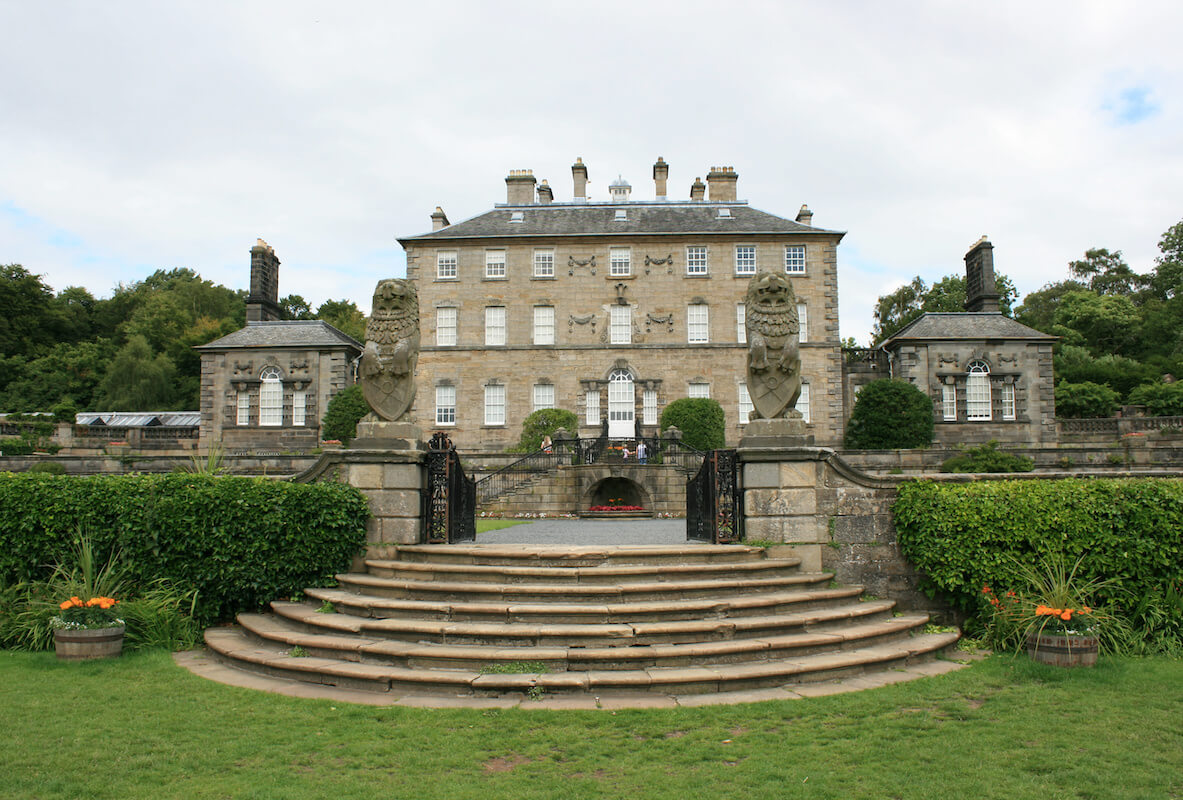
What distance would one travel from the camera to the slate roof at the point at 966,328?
111 ft

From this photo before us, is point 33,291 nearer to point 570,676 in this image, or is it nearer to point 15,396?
point 15,396

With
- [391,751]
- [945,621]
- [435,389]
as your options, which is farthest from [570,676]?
[435,389]

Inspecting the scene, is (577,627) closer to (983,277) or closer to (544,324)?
(544,324)

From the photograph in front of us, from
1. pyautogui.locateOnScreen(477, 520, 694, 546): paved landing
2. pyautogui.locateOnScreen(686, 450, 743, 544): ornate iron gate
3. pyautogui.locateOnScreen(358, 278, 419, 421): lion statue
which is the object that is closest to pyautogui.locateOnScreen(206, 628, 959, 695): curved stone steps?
pyautogui.locateOnScreen(686, 450, 743, 544): ornate iron gate

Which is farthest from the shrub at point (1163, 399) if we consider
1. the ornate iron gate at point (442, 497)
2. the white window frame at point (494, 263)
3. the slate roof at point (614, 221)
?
the ornate iron gate at point (442, 497)

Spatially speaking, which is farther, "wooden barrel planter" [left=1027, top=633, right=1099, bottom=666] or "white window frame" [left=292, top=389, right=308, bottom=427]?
"white window frame" [left=292, top=389, right=308, bottom=427]

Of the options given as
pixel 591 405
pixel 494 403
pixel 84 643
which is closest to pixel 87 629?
pixel 84 643

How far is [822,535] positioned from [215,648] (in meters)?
6.94

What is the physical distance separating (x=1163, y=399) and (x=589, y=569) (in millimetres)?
35481

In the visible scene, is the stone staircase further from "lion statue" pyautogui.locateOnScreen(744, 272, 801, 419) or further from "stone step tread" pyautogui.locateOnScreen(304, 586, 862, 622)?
"lion statue" pyautogui.locateOnScreen(744, 272, 801, 419)

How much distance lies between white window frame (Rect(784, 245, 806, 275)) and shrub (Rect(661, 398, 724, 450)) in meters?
7.96

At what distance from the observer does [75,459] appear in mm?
26000

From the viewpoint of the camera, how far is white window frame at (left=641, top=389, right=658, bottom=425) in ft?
113

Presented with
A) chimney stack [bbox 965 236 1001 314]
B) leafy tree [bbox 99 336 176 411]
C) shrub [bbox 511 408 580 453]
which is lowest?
shrub [bbox 511 408 580 453]
